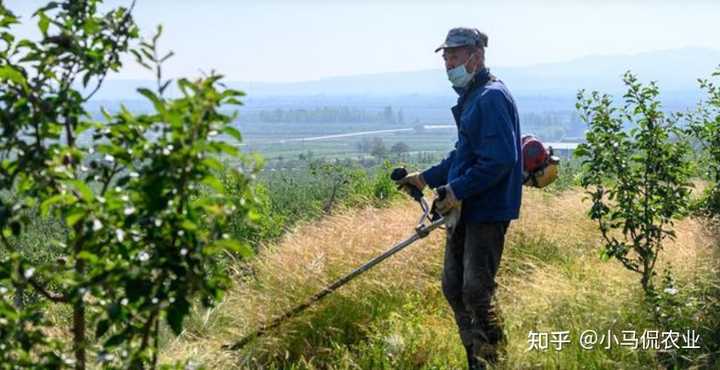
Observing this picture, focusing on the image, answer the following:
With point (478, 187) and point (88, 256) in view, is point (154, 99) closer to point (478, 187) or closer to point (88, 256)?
point (88, 256)

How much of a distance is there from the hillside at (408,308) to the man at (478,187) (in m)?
0.30

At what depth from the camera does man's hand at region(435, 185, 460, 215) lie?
15.4 feet

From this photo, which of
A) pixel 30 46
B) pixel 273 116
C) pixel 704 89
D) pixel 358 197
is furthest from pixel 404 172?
pixel 273 116

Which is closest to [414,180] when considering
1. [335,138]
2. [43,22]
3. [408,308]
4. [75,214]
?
[408,308]

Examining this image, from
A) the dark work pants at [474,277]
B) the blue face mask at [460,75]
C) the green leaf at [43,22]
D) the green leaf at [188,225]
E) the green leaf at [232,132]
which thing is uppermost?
the green leaf at [43,22]

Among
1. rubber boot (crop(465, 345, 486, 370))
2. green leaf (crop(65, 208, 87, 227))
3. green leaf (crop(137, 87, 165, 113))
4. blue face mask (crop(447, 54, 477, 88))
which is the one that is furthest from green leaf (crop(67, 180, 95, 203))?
rubber boot (crop(465, 345, 486, 370))

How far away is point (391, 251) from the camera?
513cm

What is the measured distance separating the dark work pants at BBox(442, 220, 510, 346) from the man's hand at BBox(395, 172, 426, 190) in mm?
397

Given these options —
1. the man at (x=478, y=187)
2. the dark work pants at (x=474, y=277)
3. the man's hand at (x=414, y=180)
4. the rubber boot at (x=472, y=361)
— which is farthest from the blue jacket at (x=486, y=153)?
the rubber boot at (x=472, y=361)

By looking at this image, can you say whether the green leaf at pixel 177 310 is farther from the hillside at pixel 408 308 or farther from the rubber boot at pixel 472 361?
the rubber boot at pixel 472 361

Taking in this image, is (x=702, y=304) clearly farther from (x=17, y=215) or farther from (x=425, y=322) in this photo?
(x=17, y=215)

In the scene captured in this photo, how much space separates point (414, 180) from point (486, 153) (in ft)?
2.49

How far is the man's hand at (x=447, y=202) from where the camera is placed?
4.69m

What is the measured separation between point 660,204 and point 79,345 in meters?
4.00
